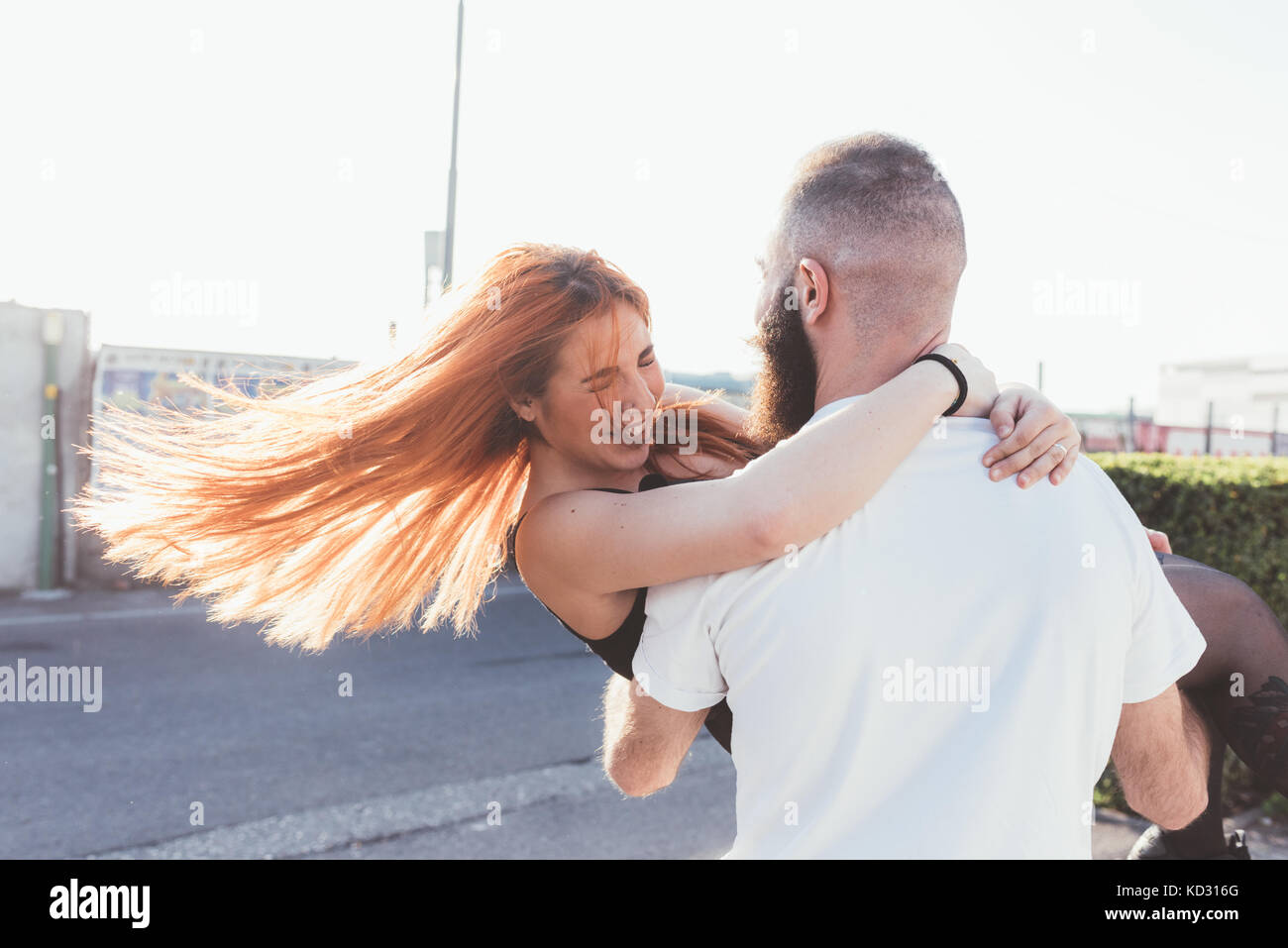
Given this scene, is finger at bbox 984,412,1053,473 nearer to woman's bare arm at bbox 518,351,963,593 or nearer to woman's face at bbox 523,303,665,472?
woman's bare arm at bbox 518,351,963,593

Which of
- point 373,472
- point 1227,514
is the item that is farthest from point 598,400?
point 1227,514

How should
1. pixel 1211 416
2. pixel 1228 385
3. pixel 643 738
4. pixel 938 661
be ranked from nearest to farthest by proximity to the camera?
1. pixel 938 661
2. pixel 643 738
3. pixel 1211 416
4. pixel 1228 385

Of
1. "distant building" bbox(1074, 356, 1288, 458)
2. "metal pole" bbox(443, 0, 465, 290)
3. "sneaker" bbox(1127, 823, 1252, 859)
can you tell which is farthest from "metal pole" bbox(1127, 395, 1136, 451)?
"sneaker" bbox(1127, 823, 1252, 859)

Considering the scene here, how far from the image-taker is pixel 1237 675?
1964 mm

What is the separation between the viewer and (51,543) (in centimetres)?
1089

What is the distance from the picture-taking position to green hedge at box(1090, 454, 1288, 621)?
4598 mm

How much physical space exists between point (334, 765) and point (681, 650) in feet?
14.9

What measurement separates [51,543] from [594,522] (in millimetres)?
11184

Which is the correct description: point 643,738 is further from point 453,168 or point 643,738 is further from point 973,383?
point 453,168

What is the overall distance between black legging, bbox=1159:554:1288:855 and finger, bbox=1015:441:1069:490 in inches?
28.8

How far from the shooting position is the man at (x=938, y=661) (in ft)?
4.20

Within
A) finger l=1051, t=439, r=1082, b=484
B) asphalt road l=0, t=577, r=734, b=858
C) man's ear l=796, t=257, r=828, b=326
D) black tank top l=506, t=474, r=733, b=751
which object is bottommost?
asphalt road l=0, t=577, r=734, b=858
